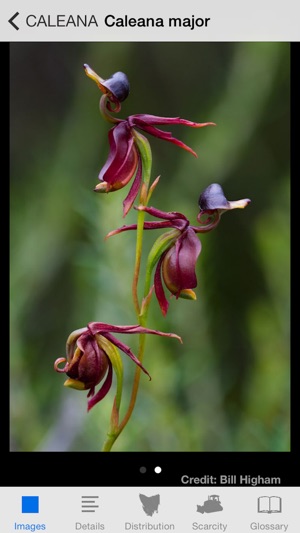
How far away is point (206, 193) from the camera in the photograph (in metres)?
0.66

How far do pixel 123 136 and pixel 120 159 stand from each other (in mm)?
17

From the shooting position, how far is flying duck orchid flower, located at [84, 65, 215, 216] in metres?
0.65

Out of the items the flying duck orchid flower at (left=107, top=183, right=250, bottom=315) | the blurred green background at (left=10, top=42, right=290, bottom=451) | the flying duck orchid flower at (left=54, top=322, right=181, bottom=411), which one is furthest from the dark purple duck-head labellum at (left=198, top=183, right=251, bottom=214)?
the blurred green background at (left=10, top=42, right=290, bottom=451)

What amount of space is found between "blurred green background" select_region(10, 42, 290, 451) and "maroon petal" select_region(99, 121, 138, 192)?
0.41 meters
